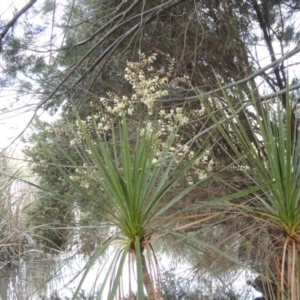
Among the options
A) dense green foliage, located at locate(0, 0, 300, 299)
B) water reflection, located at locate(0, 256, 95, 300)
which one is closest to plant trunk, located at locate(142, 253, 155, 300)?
dense green foliage, located at locate(0, 0, 300, 299)

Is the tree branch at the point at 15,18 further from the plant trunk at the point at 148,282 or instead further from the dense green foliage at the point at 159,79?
the plant trunk at the point at 148,282

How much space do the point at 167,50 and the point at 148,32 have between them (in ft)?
0.52

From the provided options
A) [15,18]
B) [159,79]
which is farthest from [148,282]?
[159,79]

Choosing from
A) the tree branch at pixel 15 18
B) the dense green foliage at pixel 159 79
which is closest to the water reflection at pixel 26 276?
the dense green foliage at pixel 159 79

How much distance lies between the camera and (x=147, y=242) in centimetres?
94

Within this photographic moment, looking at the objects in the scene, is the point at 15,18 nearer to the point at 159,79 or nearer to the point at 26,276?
the point at 159,79

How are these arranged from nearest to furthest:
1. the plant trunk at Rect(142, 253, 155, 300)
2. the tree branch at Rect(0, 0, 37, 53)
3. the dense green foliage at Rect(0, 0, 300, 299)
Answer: the plant trunk at Rect(142, 253, 155, 300) < the tree branch at Rect(0, 0, 37, 53) < the dense green foliage at Rect(0, 0, 300, 299)

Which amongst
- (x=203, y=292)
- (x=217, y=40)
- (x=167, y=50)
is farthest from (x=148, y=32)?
(x=203, y=292)

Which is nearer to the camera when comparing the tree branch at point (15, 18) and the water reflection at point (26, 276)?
the tree branch at point (15, 18)

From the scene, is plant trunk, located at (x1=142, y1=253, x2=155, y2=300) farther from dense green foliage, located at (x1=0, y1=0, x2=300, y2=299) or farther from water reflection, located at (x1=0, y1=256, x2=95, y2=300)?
water reflection, located at (x1=0, y1=256, x2=95, y2=300)

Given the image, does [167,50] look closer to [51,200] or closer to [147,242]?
[51,200]

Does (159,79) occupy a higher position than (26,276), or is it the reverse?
(159,79)

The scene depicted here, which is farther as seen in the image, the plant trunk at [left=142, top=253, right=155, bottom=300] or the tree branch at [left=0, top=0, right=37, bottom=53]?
the tree branch at [left=0, top=0, right=37, bottom=53]

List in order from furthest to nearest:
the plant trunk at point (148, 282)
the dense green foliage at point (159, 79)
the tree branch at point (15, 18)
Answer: the dense green foliage at point (159, 79)
the tree branch at point (15, 18)
the plant trunk at point (148, 282)
